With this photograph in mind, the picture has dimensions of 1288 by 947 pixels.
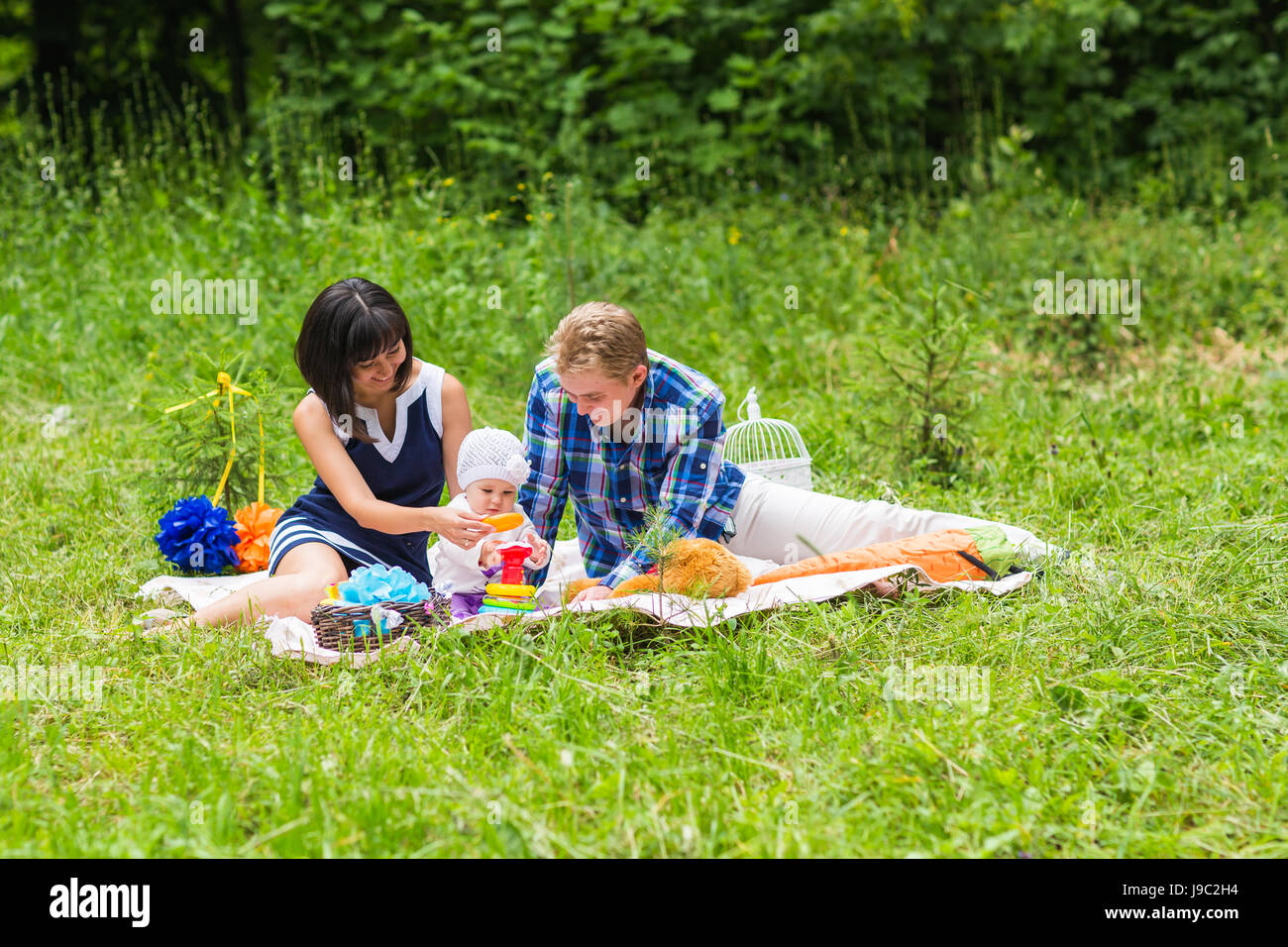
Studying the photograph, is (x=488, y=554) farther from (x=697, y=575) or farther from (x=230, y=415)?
(x=230, y=415)

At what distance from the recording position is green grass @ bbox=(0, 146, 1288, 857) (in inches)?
81.9

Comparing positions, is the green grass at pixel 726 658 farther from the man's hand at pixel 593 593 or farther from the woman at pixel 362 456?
the woman at pixel 362 456

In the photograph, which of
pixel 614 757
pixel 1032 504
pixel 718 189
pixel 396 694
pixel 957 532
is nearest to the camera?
pixel 614 757

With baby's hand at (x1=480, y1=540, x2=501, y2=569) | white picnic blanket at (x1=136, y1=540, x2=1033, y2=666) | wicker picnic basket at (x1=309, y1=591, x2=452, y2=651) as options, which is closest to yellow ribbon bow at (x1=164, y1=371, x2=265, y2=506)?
white picnic blanket at (x1=136, y1=540, x2=1033, y2=666)

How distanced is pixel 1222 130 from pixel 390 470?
815cm

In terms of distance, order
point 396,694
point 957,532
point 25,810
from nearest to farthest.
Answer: point 25,810 < point 396,694 < point 957,532

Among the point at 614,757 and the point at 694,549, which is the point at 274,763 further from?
the point at 694,549

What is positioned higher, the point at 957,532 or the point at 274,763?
the point at 957,532

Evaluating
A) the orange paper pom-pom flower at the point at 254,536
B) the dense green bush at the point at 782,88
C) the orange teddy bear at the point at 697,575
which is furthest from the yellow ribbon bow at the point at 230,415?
the dense green bush at the point at 782,88

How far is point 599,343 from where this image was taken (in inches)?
120

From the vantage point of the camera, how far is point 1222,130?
8844 millimetres

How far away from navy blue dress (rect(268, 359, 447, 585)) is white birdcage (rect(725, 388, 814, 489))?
1.23m

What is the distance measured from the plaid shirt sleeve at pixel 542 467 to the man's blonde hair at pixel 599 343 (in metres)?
0.32

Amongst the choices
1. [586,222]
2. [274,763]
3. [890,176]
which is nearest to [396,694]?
[274,763]
